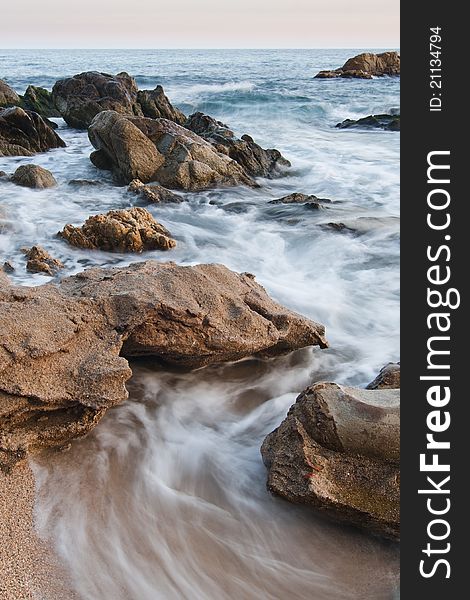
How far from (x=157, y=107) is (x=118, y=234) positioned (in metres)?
10.6

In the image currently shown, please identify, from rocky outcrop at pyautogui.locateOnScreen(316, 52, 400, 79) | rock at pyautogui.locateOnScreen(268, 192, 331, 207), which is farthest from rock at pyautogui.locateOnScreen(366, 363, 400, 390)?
rocky outcrop at pyautogui.locateOnScreen(316, 52, 400, 79)

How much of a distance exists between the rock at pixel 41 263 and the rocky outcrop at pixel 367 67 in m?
34.8

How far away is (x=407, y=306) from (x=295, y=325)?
5.62 feet

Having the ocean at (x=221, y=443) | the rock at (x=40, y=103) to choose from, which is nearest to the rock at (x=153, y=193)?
the ocean at (x=221, y=443)

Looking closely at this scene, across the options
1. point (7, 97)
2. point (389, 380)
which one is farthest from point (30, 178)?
point (7, 97)

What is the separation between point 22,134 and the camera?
11.6 m

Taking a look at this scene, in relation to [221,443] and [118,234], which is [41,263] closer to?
[118,234]

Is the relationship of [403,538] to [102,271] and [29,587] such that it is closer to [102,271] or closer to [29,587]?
[29,587]

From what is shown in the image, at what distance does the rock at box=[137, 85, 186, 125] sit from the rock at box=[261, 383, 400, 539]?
1383 centimetres

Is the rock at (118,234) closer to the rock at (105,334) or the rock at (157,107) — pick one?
the rock at (105,334)

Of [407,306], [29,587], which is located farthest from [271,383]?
[29,587]

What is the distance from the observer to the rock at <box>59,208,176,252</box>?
247 inches

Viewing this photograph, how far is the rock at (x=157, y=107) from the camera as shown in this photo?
15.6 m

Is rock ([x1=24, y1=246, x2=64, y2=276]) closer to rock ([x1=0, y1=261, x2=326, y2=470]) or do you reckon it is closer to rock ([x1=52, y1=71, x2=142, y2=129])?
rock ([x1=0, y1=261, x2=326, y2=470])
